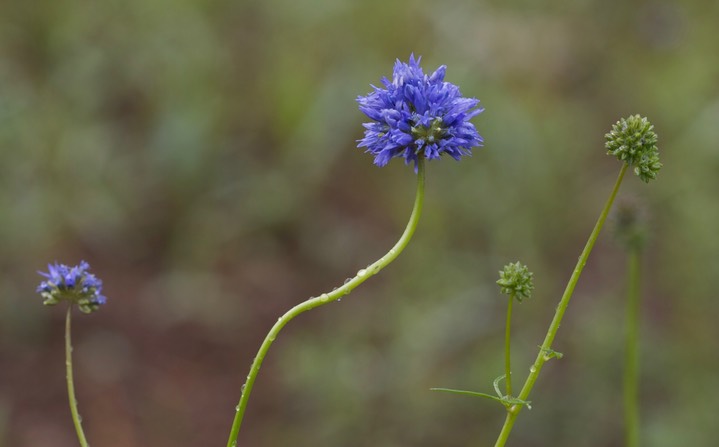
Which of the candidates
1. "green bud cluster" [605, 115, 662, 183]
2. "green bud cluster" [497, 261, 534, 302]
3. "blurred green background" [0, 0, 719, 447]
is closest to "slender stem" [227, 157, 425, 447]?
"green bud cluster" [497, 261, 534, 302]

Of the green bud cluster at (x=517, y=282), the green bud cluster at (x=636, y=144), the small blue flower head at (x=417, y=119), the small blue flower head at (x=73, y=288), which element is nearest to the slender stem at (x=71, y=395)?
the small blue flower head at (x=73, y=288)

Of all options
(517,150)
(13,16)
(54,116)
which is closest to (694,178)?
(517,150)

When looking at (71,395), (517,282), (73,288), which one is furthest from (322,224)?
(71,395)

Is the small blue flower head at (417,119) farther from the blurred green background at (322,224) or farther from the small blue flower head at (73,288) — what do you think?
the blurred green background at (322,224)

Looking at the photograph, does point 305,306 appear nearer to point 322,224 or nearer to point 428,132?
point 428,132

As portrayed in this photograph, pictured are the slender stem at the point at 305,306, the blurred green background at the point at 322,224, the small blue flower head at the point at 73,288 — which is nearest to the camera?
the slender stem at the point at 305,306

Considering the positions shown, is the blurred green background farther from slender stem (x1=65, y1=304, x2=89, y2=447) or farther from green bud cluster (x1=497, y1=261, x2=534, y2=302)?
slender stem (x1=65, y1=304, x2=89, y2=447)
